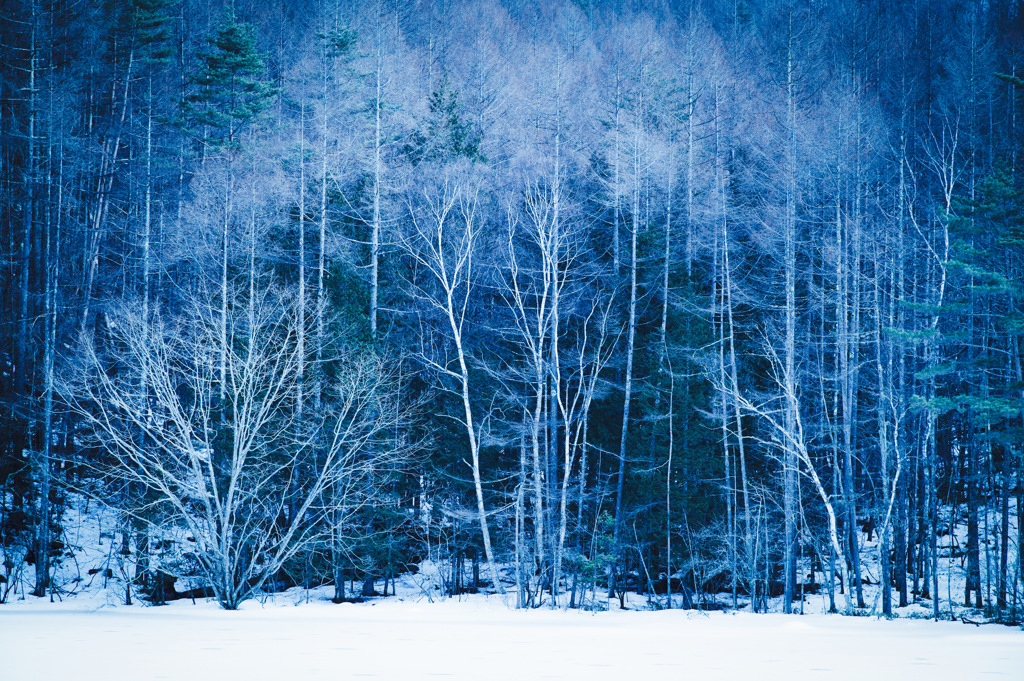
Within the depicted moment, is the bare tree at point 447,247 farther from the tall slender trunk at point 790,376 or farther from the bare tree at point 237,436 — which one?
the tall slender trunk at point 790,376

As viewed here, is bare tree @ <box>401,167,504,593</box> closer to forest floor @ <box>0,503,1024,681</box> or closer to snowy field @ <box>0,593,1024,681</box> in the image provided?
forest floor @ <box>0,503,1024,681</box>

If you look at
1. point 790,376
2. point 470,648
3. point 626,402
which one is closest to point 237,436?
point 470,648

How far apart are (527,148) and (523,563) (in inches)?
540

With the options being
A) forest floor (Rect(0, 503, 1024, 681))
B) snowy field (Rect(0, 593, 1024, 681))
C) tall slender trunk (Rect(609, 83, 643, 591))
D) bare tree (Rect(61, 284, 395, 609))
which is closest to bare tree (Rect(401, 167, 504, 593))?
bare tree (Rect(61, 284, 395, 609))

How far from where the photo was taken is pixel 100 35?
80.8 feet

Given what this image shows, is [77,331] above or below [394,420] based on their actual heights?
above

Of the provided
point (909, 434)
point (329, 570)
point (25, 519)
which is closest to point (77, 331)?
point (25, 519)

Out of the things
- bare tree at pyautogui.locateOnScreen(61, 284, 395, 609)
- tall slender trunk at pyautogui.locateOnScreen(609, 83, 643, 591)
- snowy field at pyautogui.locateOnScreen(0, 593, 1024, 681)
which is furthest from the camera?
tall slender trunk at pyautogui.locateOnScreen(609, 83, 643, 591)

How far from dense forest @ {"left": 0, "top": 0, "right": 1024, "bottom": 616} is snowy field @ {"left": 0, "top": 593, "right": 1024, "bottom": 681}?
350 centimetres

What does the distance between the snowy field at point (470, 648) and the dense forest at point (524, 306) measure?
350cm

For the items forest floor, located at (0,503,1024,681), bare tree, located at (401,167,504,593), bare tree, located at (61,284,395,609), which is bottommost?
forest floor, located at (0,503,1024,681)

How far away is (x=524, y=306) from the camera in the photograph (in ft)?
73.6

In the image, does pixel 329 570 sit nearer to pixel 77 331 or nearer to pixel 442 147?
pixel 77 331

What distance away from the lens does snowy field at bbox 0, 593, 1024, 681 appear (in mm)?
7488
